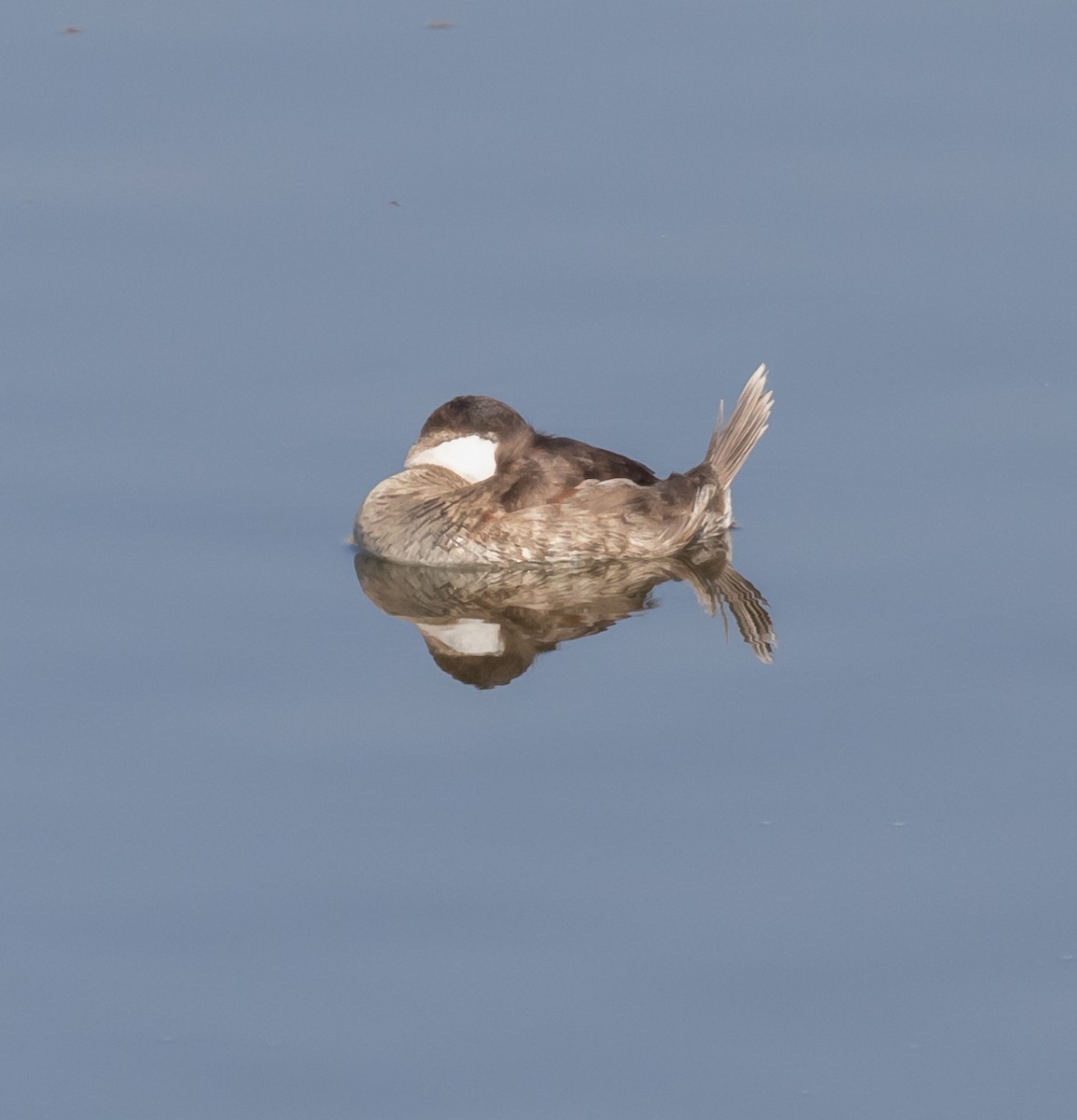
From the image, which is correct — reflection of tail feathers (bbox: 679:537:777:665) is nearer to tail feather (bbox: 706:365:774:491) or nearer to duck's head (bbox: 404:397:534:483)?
tail feather (bbox: 706:365:774:491)

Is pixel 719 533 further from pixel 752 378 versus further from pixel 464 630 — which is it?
pixel 464 630

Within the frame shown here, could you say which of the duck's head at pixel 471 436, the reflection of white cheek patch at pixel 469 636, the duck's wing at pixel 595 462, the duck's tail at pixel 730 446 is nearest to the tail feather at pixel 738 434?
the duck's tail at pixel 730 446

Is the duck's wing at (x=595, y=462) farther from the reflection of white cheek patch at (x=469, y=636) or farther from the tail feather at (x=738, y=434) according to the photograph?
the reflection of white cheek patch at (x=469, y=636)

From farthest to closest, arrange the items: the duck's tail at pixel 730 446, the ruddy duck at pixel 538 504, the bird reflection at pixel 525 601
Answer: the duck's tail at pixel 730 446 < the ruddy duck at pixel 538 504 < the bird reflection at pixel 525 601

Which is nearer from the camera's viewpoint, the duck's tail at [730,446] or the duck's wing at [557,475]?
the duck's wing at [557,475]

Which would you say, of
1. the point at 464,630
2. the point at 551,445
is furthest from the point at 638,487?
the point at 464,630

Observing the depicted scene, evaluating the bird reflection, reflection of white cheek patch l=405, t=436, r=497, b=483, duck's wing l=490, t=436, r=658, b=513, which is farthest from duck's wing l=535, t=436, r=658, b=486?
the bird reflection

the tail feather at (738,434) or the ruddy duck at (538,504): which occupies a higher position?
the tail feather at (738,434)
